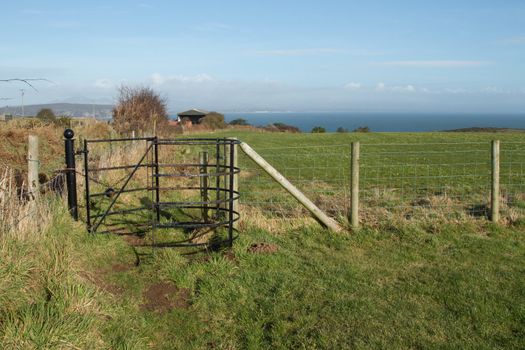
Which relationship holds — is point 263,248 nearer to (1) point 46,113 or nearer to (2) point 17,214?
(2) point 17,214

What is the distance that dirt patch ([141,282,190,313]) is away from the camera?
574 centimetres

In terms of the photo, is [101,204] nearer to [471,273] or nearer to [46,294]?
[46,294]

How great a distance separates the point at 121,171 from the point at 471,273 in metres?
9.75

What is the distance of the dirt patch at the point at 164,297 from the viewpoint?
5738 mm

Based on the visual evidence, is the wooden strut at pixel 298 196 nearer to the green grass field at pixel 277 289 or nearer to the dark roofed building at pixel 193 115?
the green grass field at pixel 277 289

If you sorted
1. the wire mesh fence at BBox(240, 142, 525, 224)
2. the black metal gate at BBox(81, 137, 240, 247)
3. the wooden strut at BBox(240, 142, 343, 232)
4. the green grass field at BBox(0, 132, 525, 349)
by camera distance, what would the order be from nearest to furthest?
the green grass field at BBox(0, 132, 525, 349) < the black metal gate at BBox(81, 137, 240, 247) < the wooden strut at BBox(240, 142, 343, 232) < the wire mesh fence at BBox(240, 142, 525, 224)

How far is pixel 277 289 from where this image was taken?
20.0 ft

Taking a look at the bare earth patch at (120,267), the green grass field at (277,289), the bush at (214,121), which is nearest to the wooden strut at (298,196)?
the green grass field at (277,289)

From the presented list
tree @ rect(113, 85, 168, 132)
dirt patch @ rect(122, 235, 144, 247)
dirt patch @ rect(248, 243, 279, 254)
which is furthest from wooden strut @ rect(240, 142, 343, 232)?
tree @ rect(113, 85, 168, 132)

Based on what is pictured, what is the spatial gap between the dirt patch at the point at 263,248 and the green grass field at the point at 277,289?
5cm

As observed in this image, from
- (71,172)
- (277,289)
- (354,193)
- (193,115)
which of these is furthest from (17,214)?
(193,115)

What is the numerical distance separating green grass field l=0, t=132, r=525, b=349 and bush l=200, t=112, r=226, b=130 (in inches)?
2542

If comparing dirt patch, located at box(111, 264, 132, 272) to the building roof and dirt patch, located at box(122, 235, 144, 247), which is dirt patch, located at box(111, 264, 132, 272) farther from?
the building roof

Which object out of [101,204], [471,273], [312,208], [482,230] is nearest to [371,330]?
[471,273]
